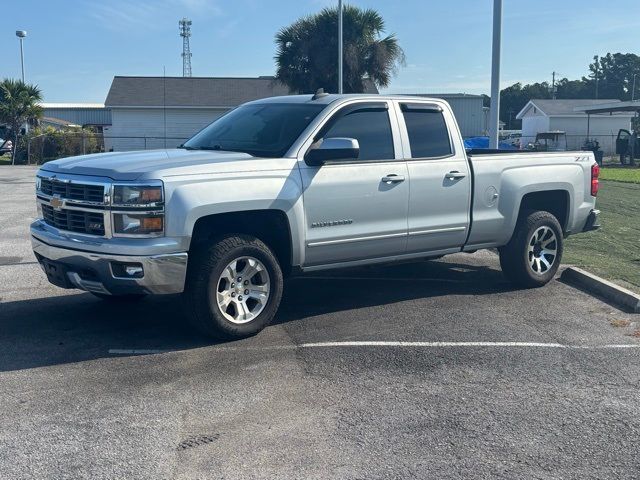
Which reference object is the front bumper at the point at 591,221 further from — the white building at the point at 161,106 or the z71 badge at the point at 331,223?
the white building at the point at 161,106

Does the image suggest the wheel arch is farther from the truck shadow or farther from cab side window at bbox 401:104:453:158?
cab side window at bbox 401:104:453:158

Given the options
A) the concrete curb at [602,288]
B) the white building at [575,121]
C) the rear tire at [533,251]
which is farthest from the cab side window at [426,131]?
the white building at [575,121]

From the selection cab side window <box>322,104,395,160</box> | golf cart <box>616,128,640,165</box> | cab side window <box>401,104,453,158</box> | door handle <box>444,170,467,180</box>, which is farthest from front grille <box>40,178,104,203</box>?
golf cart <box>616,128,640,165</box>

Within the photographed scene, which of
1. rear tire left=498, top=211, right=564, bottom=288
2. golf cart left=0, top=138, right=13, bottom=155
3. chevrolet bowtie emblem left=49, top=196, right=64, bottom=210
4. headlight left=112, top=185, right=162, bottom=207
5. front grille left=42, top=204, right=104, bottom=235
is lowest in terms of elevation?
rear tire left=498, top=211, right=564, bottom=288

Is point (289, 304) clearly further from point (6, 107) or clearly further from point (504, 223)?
point (6, 107)

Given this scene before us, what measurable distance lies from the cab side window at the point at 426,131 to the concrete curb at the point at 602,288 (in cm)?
230

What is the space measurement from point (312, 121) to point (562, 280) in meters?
4.01

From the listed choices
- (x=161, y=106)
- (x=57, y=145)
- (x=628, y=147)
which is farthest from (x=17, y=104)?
(x=628, y=147)

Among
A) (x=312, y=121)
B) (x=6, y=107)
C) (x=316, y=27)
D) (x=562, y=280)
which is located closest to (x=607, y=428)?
(x=312, y=121)

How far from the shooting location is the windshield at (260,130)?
24.1ft

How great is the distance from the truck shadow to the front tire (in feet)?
0.67

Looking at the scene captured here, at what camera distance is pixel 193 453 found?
14.9ft

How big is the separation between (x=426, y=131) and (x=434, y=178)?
1.75ft

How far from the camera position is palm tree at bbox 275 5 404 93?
36312 mm
